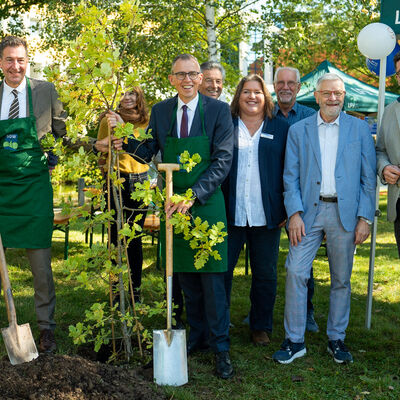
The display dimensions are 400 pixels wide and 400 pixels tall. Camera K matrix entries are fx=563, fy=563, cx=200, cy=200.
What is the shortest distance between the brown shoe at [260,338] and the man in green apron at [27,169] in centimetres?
154

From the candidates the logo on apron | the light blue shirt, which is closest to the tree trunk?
the light blue shirt

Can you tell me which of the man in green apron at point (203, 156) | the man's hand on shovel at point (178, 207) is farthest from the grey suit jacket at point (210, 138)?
the man's hand on shovel at point (178, 207)

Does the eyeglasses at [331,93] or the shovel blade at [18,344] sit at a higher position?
the eyeglasses at [331,93]

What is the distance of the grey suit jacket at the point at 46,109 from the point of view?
409 centimetres

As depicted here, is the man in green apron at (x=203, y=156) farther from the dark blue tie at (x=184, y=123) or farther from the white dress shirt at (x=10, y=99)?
the white dress shirt at (x=10, y=99)

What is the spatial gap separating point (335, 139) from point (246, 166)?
25.9 inches

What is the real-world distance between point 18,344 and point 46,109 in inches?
66.1

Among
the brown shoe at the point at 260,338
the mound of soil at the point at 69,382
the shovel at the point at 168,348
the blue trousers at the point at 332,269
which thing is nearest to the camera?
the mound of soil at the point at 69,382

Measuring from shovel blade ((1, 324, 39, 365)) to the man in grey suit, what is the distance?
256cm

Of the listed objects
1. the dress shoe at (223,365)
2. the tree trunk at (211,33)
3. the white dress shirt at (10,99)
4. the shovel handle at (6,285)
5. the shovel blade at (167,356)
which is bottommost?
the dress shoe at (223,365)

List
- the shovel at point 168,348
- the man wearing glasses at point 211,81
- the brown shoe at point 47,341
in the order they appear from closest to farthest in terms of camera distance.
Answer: the shovel at point 168,348 < the brown shoe at point 47,341 < the man wearing glasses at point 211,81

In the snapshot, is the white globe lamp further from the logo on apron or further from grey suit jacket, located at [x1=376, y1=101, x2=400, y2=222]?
the logo on apron

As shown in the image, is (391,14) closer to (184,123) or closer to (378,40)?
(378,40)

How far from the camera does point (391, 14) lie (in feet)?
15.8
